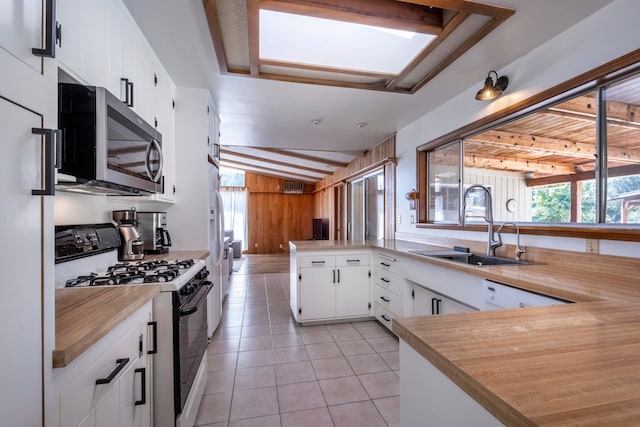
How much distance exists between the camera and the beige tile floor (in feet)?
5.65

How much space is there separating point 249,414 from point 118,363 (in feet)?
3.44

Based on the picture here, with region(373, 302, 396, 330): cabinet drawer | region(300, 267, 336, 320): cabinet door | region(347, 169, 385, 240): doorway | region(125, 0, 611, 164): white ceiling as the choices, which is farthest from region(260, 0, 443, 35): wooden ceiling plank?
region(347, 169, 385, 240): doorway

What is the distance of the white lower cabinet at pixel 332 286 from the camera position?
122 inches

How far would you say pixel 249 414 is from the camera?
1.74 m

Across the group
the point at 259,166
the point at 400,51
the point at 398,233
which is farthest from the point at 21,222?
the point at 259,166

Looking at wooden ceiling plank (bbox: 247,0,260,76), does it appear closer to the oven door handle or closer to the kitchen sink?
the oven door handle

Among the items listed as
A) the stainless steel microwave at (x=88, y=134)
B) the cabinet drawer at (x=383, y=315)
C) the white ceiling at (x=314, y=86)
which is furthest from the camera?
the cabinet drawer at (x=383, y=315)

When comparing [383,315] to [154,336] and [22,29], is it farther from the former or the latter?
[22,29]

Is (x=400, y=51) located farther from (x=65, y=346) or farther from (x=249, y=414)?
(x=249, y=414)

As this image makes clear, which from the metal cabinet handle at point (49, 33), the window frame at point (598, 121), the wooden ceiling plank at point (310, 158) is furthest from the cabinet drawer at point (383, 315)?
the wooden ceiling plank at point (310, 158)

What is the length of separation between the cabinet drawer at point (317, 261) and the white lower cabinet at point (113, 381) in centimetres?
188

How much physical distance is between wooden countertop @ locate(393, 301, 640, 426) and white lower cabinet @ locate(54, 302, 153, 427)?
0.89 metres

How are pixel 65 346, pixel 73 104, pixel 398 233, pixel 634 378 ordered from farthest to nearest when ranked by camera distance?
pixel 398 233
pixel 73 104
pixel 65 346
pixel 634 378

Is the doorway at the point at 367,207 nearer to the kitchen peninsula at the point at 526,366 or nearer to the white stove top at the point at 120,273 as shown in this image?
the white stove top at the point at 120,273
